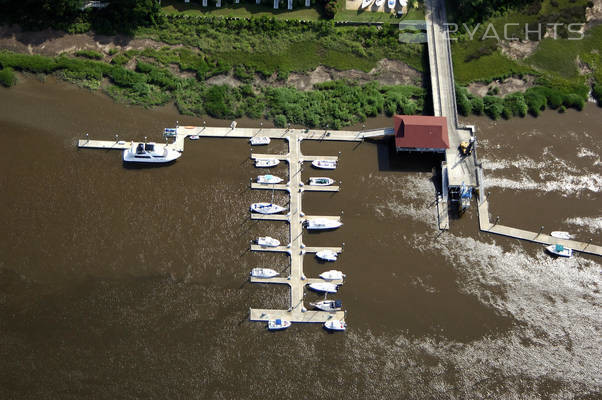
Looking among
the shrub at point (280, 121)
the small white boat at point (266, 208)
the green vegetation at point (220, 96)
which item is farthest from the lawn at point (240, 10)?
the small white boat at point (266, 208)

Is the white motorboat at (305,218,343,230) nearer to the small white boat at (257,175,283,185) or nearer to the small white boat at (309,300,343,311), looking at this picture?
the small white boat at (257,175,283,185)

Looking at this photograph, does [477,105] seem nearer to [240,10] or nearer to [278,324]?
[240,10]

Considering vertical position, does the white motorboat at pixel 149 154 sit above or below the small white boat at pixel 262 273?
above

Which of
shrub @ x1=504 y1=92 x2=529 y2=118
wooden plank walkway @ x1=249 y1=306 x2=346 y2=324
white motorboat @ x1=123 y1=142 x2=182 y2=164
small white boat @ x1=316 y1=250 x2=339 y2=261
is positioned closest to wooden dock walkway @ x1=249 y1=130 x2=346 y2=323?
wooden plank walkway @ x1=249 y1=306 x2=346 y2=324

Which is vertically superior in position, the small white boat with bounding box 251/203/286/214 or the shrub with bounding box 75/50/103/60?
the shrub with bounding box 75/50/103/60

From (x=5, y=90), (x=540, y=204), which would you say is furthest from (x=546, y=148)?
(x=5, y=90)

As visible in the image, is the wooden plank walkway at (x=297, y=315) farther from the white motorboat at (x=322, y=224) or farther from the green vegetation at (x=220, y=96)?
the green vegetation at (x=220, y=96)

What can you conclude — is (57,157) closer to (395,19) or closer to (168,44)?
(168,44)
